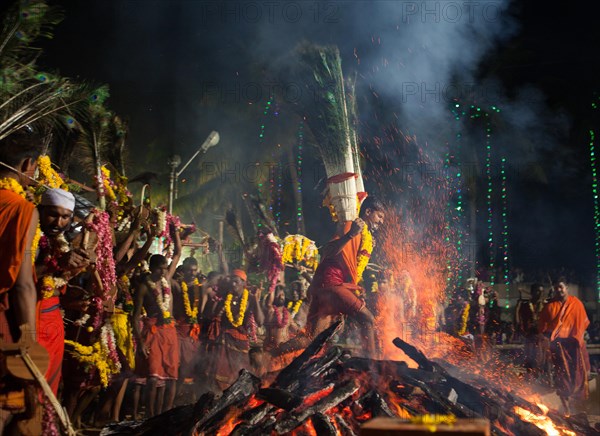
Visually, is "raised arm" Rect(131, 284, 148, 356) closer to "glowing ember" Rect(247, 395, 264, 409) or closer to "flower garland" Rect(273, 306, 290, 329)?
"glowing ember" Rect(247, 395, 264, 409)

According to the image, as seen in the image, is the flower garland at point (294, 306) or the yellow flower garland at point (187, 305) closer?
the yellow flower garland at point (187, 305)

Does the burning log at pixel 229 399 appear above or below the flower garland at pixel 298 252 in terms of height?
below

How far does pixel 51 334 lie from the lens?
13.0 feet

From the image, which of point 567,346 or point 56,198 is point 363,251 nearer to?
point 567,346

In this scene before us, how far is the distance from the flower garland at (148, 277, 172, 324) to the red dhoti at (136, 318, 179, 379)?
0.39ft

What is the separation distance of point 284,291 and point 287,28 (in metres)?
4.71

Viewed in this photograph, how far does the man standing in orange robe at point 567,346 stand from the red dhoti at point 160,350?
18.7ft

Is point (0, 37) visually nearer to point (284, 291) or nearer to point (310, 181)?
point (284, 291)

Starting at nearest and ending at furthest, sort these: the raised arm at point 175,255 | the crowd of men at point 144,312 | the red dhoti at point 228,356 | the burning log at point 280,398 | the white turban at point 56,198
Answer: the crowd of men at point 144,312 → the white turban at point 56,198 → the burning log at point 280,398 → the raised arm at point 175,255 → the red dhoti at point 228,356

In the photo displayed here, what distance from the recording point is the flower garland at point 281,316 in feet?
31.2

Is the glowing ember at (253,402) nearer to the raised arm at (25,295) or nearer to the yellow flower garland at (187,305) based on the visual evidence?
the raised arm at (25,295)

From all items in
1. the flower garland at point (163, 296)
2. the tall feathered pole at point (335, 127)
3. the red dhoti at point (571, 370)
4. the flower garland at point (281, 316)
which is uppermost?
the tall feathered pole at point (335, 127)

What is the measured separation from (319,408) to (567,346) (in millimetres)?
5775

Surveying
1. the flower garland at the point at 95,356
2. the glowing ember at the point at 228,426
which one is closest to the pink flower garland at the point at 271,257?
the flower garland at the point at 95,356
